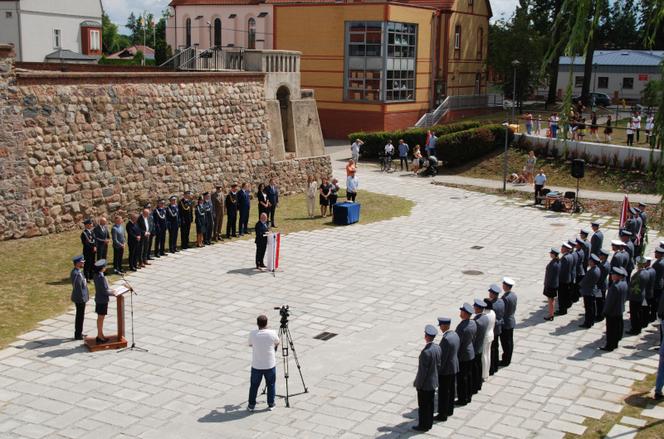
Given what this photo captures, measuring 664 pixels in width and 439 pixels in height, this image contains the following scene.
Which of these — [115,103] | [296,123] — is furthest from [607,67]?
[115,103]

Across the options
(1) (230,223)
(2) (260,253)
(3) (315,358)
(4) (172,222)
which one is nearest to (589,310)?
(3) (315,358)

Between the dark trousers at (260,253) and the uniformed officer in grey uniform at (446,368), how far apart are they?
8.33m

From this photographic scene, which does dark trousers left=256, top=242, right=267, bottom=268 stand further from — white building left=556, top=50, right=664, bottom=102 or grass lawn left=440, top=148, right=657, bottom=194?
white building left=556, top=50, right=664, bottom=102

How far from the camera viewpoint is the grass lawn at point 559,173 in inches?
1190

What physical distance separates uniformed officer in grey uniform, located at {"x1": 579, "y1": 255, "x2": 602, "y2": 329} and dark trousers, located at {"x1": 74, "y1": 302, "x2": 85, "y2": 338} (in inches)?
362

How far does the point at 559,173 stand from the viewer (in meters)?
32.1

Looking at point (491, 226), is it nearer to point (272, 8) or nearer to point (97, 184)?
point (97, 184)

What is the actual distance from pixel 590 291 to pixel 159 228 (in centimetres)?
1011

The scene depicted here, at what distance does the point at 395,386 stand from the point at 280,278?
646 centimetres

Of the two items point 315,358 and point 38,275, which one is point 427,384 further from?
point 38,275

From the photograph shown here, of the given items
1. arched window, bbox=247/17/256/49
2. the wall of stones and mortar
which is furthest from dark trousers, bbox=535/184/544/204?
arched window, bbox=247/17/256/49

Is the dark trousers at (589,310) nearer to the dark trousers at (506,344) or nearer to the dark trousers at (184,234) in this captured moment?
the dark trousers at (506,344)

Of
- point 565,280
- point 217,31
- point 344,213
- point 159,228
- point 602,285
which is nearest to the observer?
point 602,285

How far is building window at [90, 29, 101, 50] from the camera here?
6112 cm
